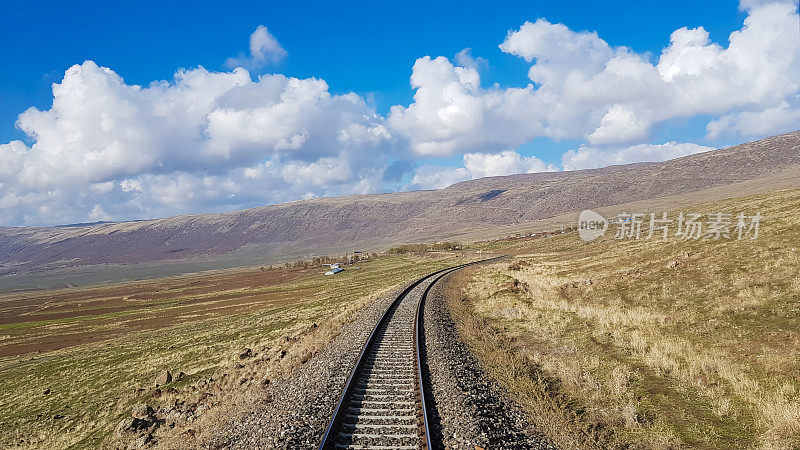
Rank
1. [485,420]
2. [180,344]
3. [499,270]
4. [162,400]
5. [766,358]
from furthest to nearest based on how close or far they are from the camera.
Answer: [499,270]
[180,344]
[162,400]
[766,358]
[485,420]

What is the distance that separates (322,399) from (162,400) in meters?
13.3

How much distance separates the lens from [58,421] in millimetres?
21016

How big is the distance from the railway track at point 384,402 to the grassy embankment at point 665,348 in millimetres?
3036

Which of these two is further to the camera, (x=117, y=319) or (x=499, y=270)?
(x=117, y=319)

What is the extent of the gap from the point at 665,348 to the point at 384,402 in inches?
430

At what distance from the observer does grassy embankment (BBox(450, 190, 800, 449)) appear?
31.9 ft

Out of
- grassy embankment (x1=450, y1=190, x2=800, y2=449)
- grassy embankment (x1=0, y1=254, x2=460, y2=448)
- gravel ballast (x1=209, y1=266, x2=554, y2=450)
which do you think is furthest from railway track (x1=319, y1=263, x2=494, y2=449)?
grassy embankment (x1=0, y1=254, x2=460, y2=448)

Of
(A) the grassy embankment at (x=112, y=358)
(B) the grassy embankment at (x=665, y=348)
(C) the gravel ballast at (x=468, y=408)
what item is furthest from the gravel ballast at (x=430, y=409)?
(A) the grassy embankment at (x=112, y=358)

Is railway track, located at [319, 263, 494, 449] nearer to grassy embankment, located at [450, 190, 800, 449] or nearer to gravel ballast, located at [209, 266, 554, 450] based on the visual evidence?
gravel ballast, located at [209, 266, 554, 450]

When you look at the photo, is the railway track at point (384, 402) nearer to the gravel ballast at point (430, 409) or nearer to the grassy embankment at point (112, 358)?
the gravel ballast at point (430, 409)

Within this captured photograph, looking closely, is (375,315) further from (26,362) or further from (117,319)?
(117,319)

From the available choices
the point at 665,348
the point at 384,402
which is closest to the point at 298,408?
the point at 384,402

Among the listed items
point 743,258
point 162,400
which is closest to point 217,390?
point 162,400

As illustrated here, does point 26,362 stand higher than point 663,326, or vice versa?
point 663,326
